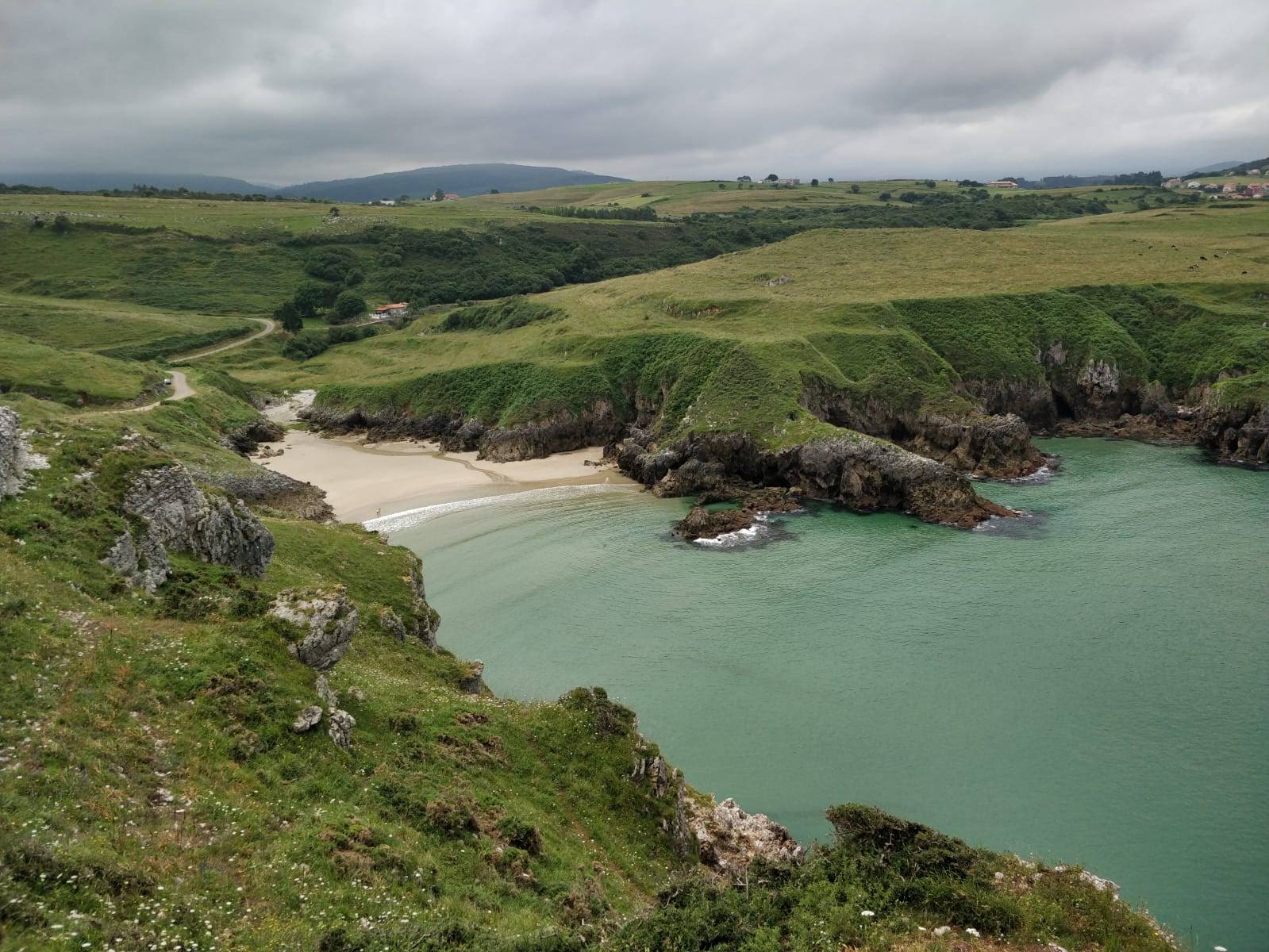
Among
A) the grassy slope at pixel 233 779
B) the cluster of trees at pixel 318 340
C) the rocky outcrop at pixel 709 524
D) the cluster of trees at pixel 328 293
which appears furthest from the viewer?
the cluster of trees at pixel 328 293

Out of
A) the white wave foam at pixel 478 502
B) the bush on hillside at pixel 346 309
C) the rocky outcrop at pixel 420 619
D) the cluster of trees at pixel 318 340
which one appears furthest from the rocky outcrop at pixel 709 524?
the bush on hillside at pixel 346 309

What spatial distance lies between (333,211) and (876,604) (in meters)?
198

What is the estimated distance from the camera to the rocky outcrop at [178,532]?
21203 millimetres

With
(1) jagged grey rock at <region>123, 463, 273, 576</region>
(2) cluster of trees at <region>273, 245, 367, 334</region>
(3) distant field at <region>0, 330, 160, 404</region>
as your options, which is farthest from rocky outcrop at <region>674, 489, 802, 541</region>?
(2) cluster of trees at <region>273, 245, 367, 334</region>

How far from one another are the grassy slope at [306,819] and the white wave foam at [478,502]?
106 feet

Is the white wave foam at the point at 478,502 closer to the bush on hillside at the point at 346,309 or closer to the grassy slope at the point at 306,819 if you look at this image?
the grassy slope at the point at 306,819

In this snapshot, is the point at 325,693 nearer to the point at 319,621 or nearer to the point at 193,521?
the point at 319,621

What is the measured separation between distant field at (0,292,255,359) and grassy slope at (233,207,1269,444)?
33.3 feet

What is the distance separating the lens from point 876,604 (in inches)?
1619

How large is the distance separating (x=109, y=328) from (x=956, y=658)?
410 ft

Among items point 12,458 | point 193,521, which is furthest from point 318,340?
point 12,458

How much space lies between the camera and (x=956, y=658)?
116ft

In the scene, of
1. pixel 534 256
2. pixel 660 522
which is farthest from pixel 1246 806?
pixel 534 256

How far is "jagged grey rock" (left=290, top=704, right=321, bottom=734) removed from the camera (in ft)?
56.4
